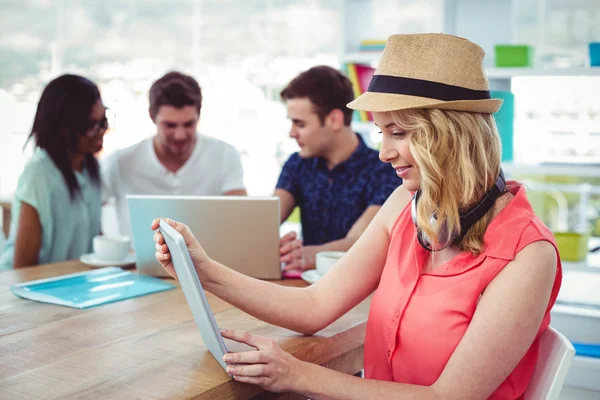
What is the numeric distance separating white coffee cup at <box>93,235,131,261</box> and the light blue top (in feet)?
1.44

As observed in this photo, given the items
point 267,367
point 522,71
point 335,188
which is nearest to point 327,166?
point 335,188

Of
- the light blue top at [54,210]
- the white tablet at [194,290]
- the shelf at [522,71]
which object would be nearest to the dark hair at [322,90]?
the shelf at [522,71]

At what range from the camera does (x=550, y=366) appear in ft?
3.98

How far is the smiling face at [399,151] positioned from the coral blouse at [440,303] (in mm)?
167

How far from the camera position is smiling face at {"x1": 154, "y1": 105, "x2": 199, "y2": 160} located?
290 cm

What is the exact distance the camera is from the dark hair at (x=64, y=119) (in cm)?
260

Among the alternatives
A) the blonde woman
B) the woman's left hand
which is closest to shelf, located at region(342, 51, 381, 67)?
the blonde woman

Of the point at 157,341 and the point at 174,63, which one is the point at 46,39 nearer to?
the point at 174,63

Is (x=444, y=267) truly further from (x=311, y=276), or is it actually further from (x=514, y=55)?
(x=514, y=55)

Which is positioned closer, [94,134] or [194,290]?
[194,290]

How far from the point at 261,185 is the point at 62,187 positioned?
3888 millimetres

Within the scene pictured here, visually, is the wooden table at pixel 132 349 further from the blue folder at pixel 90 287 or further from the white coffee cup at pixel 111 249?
the white coffee cup at pixel 111 249

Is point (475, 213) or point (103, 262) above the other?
point (475, 213)

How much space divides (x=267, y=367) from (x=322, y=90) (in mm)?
1714
